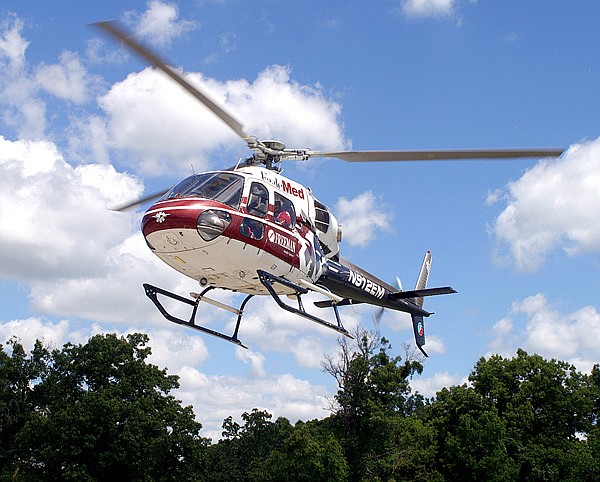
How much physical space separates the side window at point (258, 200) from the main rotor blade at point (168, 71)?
177cm

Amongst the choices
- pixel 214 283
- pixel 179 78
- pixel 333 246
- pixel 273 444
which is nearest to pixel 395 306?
pixel 333 246

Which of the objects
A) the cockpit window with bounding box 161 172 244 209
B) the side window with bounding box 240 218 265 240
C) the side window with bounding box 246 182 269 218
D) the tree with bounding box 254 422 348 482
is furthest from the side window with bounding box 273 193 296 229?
the tree with bounding box 254 422 348 482

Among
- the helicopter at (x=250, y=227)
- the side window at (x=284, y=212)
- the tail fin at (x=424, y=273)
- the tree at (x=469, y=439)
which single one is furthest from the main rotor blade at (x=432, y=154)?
the tree at (x=469, y=439)

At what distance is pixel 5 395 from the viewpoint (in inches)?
1796

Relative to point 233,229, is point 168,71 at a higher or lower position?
higher

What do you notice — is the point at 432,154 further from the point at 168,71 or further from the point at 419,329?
the point at 419,329

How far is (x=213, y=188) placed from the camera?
13.7 m

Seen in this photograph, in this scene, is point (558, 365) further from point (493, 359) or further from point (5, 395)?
point (5, 395)

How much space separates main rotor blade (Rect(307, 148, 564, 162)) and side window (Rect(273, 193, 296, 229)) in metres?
2.05

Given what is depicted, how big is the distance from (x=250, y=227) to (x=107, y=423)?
32.4 metres

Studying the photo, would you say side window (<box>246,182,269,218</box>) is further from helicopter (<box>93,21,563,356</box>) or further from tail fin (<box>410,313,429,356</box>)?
tail fin (<box>410,313,429,356</box>)

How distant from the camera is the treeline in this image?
40.9 metres

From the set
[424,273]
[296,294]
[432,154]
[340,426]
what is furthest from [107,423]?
[432,154]

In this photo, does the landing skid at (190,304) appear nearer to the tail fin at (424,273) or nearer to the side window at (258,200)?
the side window at (258,200)
